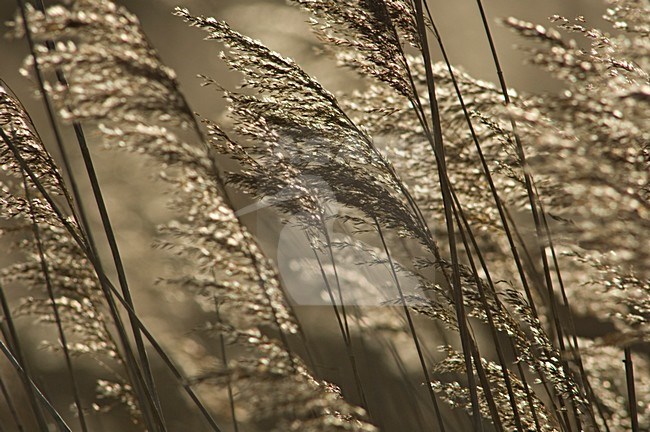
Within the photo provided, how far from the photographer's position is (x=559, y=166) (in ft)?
1.98

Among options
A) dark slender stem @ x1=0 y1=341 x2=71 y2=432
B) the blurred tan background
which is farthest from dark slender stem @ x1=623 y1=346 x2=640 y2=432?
the blurred tan background

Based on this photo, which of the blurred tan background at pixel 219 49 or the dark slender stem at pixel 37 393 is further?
the blurred tan background at pixel 219 49

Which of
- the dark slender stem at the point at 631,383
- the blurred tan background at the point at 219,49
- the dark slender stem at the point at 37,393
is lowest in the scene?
the dark slender stem at the point at 37,393

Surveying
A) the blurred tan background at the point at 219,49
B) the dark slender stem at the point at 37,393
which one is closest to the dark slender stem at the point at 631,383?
the dark slender stem at the point at 37,393

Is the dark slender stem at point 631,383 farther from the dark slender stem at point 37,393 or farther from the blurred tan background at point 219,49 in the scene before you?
the blurred tan background at point 219,49

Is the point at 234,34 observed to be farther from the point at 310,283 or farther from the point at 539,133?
the point at 310,283

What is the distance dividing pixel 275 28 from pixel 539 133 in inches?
109

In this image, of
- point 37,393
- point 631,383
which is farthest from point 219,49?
point 631,383

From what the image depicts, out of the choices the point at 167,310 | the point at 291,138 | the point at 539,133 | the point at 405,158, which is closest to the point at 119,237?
the point at 167,310

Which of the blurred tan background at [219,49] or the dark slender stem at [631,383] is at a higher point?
the blurred tan background at [219,49]

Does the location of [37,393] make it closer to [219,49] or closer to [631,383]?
[631,383]

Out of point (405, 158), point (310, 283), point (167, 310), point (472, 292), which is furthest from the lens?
point (167, 310)

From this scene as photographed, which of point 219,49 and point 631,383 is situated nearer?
point 631,383

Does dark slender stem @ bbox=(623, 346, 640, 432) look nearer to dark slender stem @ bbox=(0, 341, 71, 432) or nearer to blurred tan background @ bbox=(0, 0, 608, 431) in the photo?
dark slender stem @ bbox=(0, 341, 71, 432)
